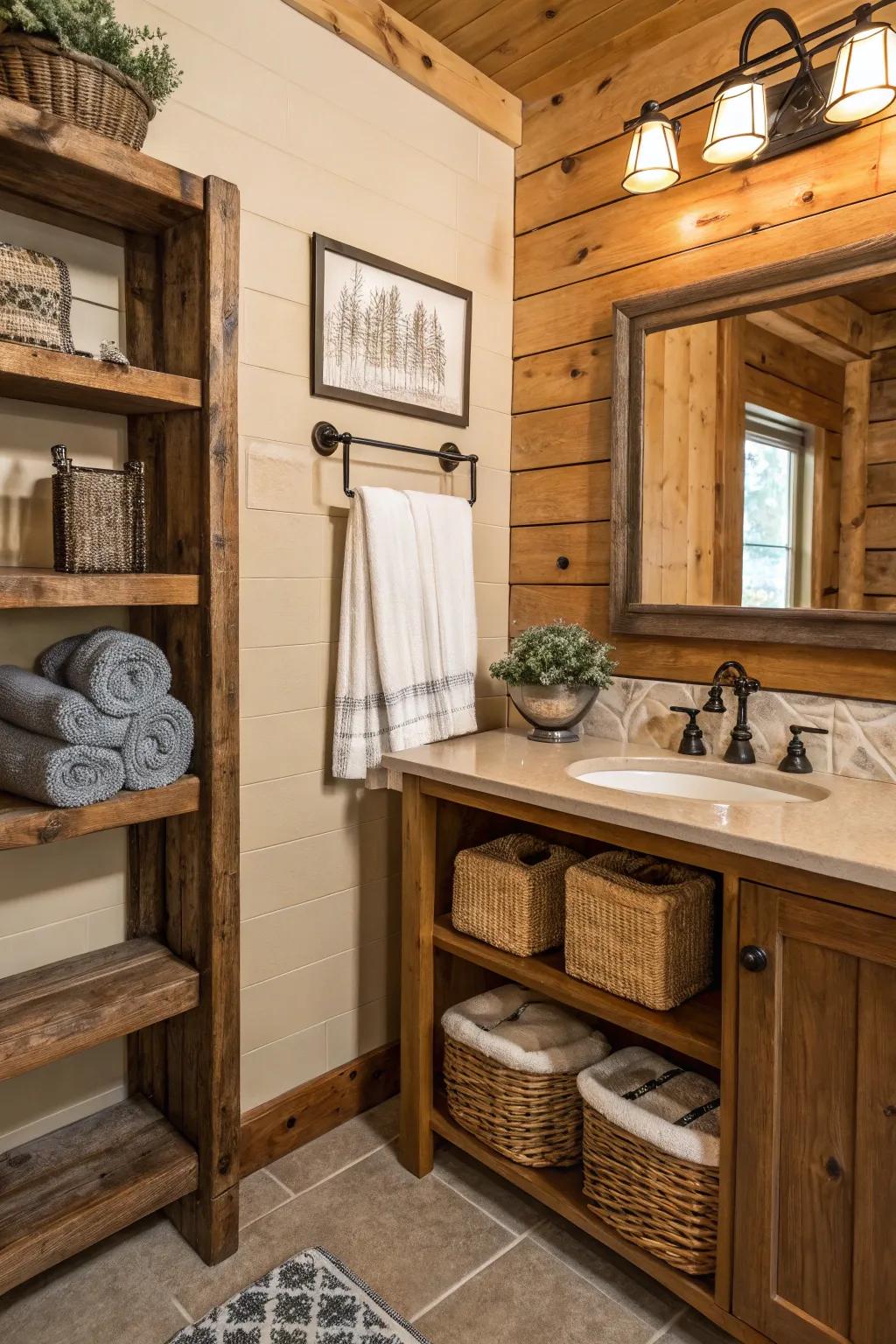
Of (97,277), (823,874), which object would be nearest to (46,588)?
(97,277)

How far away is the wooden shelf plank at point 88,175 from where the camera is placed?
1.22 metres

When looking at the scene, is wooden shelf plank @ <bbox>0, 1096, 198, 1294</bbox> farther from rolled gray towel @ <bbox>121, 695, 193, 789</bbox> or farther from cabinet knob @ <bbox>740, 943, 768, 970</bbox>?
cabinet knob @ <bbox>740, 943, 768, 970</bbox>

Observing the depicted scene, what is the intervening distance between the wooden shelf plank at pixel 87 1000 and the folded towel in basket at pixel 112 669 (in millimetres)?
479

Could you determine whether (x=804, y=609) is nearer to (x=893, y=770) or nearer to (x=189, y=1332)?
(x=893, y=770)

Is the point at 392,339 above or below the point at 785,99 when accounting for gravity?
below

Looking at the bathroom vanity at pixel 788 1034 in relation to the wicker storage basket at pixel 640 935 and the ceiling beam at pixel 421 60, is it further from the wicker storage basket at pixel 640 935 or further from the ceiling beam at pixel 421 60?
the ceiling beam at pixel 421 60

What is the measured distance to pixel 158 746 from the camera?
145cm

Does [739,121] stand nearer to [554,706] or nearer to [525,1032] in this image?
[554,706]

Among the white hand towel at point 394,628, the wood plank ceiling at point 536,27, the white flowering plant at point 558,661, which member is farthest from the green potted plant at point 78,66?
the white flowering plant at point 558,661

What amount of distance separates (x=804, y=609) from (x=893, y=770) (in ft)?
1.13

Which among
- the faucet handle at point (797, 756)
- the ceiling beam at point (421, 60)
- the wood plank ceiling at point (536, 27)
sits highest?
the wood plank ceiling at point (536, 27)

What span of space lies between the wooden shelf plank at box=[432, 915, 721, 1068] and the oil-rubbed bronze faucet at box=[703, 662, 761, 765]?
0.48 metres

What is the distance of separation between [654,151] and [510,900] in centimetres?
151

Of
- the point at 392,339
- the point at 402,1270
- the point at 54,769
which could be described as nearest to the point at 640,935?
the point at 402,1270
